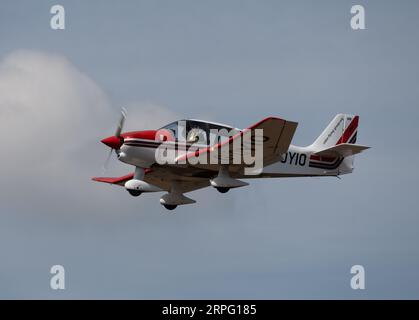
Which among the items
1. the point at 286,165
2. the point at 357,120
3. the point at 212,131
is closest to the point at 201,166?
the point at 212,131

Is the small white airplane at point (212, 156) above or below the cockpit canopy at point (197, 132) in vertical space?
below

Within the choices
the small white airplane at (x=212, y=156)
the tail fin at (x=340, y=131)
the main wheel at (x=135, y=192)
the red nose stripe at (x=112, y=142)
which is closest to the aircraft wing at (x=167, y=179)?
the small white airplane at (x=212, y=156)

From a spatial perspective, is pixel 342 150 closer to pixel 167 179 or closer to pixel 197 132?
pixel 197 132

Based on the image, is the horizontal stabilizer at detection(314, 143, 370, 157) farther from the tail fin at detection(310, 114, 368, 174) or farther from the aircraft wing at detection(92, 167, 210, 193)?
the aircraft wing at detection(92, 167, 210, 193)

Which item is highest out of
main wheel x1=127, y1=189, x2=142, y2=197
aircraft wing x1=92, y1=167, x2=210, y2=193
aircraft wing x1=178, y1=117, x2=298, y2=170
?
aircraft wing x1=178, y1=117, x2=298, y2=170

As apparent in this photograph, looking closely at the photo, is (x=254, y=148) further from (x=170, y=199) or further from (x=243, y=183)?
(x=170, y=199)

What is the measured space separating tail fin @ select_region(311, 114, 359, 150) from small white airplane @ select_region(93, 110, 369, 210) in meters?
0.81

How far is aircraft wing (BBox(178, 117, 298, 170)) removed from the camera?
2925 centimetres

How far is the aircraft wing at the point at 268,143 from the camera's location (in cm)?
2925

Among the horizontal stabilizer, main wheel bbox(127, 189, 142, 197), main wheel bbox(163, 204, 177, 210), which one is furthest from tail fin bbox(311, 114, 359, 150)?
main wheel bbox(127, 189, 142, 197)

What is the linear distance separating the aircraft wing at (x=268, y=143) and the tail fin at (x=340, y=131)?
4147 millimetres

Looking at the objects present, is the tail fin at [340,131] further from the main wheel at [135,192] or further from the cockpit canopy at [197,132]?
the main wheel at [135,192]

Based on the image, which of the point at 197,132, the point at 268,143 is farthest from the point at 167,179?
the point at 268,143

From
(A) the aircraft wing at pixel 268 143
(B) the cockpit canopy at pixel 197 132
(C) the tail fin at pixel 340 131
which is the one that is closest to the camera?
(A) the aircraft wing at pixel 268 143
